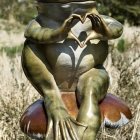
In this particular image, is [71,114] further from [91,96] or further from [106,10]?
[106,10]

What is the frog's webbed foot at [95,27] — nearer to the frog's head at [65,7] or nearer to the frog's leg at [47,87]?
the frog's head at [65,7]

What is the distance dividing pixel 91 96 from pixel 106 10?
274 inches

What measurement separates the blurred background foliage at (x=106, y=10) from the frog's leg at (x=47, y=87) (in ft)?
20.6

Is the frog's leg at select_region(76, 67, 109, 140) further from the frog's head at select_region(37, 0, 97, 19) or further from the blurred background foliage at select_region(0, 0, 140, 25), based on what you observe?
the blurred background foliage at select_region(0, 0, 140, 25)

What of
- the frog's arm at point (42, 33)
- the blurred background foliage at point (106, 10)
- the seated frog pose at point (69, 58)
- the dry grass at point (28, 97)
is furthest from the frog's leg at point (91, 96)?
the blurred background foliage at point (106, 10)

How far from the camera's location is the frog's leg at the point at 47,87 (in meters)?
1.30

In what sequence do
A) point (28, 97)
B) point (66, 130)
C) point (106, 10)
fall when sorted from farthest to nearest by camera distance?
point (106, 10), point (28, 97), point (66, 130)

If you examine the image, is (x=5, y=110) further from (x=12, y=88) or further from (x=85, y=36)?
(x=85, y=36)

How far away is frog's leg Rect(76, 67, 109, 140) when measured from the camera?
1.30 meters

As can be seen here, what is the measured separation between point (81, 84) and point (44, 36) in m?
0.15

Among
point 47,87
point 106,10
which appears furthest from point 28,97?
point 106,10

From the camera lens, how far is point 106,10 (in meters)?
8.20

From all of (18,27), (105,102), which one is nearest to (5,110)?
(105,102)

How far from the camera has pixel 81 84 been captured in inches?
53.5
